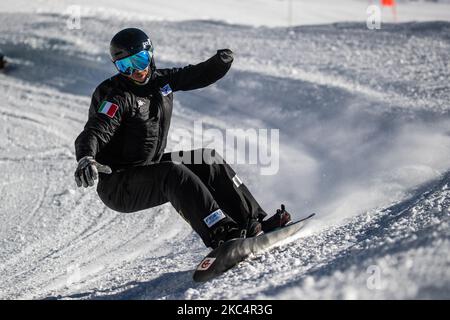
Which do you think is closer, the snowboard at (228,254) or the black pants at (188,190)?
the snowboard at (228,254)

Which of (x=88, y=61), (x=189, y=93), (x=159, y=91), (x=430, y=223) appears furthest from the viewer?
(x=88, y=61)

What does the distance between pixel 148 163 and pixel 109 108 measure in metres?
0.51

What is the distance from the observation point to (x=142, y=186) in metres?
4.28

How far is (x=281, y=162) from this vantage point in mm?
7461

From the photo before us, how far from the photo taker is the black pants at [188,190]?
13.4 ft

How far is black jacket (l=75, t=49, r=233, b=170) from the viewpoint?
421 centimetres

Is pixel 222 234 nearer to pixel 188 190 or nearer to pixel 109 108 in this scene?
pixel 188 190

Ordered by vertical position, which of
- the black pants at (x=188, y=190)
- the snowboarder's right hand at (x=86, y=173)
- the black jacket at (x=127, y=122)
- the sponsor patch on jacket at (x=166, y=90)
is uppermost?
the sponsor patch on jacket at (x=166, y=90)

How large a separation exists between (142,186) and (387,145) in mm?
3717

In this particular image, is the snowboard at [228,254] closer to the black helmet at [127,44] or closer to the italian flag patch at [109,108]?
the italian flag patch at [109,108]

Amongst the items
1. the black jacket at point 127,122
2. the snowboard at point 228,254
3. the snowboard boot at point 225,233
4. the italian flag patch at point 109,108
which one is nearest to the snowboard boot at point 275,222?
the snowboard at point 228,254
